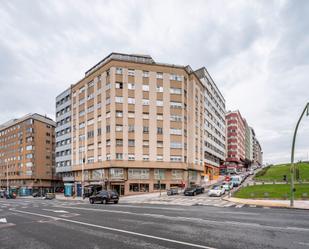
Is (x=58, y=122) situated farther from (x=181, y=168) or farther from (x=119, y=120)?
(x=181, y=168)

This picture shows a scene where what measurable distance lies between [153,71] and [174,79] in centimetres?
478

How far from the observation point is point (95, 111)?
58594 millimetres

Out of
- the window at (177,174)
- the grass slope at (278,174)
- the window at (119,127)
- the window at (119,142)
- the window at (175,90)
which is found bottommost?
the grass slope at (278,174)

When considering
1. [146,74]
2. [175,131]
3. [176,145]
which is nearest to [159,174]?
[176,145]

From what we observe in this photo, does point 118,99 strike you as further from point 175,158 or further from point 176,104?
point 175,158

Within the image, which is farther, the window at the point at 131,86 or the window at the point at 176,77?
the window at the point at 176,77

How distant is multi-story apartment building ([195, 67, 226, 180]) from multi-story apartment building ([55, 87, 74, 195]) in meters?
Answer: 34.9

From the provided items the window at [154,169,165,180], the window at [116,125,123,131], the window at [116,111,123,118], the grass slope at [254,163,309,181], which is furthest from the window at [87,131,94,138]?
the grass slope at [254,163,309,181]

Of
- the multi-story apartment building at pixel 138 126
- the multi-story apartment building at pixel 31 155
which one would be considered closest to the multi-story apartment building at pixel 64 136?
the multi-story apartment building at pixel 138 126

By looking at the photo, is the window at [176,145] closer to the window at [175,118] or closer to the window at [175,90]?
the window at [175,118]

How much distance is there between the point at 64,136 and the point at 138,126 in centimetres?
2759

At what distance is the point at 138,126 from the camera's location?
54.6 metres

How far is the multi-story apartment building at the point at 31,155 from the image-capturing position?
91.1m

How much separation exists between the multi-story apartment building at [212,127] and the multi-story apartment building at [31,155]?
2115 inches
